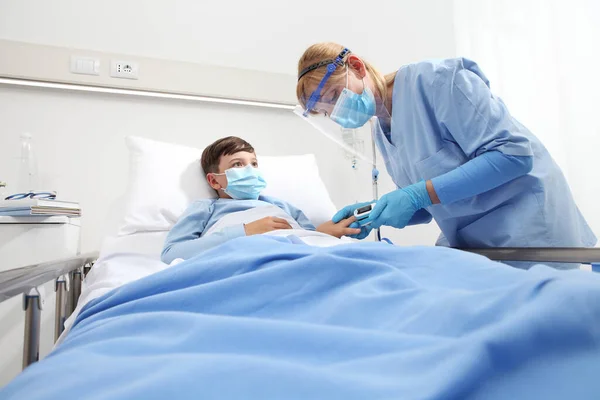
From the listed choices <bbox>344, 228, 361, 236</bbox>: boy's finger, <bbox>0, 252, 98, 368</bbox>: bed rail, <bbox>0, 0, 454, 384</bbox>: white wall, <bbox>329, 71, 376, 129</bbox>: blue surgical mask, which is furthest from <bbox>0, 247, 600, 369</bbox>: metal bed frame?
A: <bbox>0, 0, 454, 384</bbox>: white wall

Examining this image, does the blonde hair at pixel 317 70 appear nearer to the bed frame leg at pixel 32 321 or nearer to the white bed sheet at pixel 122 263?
the white bed sheet at pixel 122 263

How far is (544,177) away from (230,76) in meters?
1.52

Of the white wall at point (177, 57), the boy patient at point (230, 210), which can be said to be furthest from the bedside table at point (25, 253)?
the boy patient at point (230, 210)

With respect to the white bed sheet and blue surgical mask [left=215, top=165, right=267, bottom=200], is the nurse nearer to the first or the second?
blue surgical mask [left=215, top=165, right=267, bottom=200]

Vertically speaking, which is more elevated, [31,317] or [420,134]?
[420,134]

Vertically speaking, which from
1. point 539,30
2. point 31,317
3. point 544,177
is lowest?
point 31,317

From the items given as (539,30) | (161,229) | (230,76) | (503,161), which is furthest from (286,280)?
(539,30)

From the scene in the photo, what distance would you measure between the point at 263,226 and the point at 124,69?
120 cm

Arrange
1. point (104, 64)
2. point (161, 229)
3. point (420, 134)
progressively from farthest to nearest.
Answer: point (104, 64), point (161, 229), point (420, 134)

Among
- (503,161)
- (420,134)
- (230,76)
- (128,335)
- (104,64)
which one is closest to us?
(128,335)

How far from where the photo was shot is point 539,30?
231cm

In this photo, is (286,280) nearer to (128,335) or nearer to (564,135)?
(128,335)

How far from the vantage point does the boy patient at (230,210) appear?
133 centimetres

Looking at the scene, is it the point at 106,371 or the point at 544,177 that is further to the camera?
the point at 544,177
